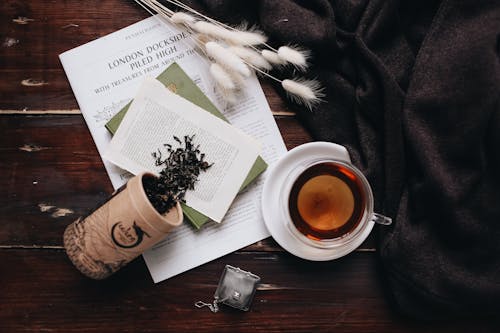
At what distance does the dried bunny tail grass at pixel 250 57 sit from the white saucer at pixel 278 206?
0.15m

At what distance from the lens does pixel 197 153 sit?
2.72 feet

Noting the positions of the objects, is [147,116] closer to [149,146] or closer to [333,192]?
[149,146]

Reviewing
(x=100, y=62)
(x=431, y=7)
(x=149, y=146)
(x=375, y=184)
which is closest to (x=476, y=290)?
(x=375, y=184)

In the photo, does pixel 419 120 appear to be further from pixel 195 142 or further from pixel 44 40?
pixel 44 40

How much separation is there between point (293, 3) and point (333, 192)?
301mm

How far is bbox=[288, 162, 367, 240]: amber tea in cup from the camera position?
2.53ft

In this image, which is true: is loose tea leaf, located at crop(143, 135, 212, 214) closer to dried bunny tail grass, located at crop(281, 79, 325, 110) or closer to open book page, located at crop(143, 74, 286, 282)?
open book page, located at crop(143, 74, 286, 282)

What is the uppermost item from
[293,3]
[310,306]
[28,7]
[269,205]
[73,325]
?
[293,3]

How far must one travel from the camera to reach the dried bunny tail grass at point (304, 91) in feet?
2.59

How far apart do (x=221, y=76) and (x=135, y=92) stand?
0.15 m

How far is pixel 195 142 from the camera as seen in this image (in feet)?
2.73

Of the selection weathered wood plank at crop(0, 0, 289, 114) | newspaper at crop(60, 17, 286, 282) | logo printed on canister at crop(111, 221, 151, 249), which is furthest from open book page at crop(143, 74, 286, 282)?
weathered wood plank at crop(0, 0, 289, 114)

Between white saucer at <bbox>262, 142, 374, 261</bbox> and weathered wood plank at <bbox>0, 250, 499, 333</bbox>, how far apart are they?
0.14 ft

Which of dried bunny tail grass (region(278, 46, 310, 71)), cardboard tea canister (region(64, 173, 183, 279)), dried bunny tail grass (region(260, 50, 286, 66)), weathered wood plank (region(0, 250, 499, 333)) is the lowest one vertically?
weathered wood plank (region(0, 250, 499, 333))
